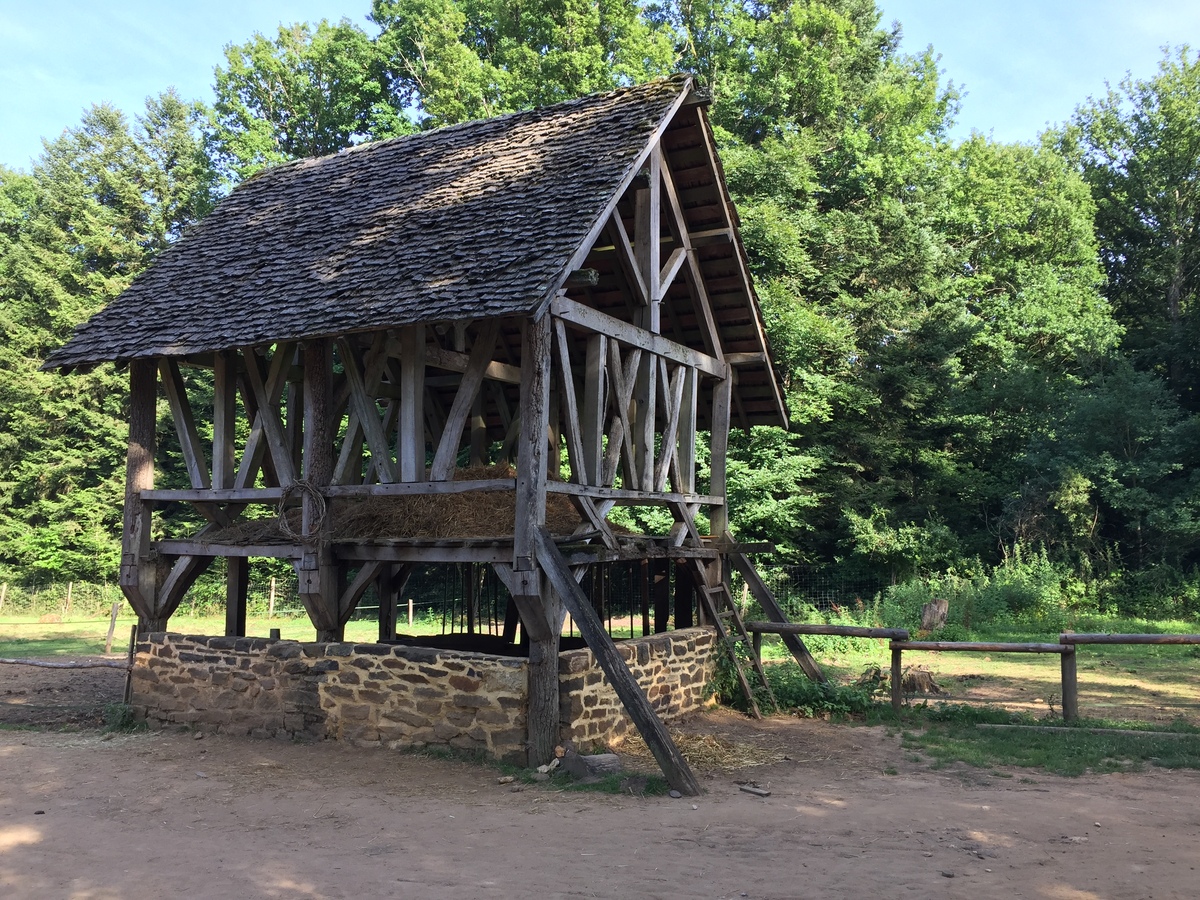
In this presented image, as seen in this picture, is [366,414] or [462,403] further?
[366,414]

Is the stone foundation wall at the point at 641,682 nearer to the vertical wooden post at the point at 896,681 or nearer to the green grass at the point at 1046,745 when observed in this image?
the vertical wooden post at the point at 896,681

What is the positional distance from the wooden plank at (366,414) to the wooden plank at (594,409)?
200 centimetres

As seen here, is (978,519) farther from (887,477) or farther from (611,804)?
(611,804)

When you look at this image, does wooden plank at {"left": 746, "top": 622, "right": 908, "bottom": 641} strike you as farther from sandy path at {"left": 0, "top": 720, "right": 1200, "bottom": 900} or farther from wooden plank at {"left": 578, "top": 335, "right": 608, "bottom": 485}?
wooden plank at {"left": 578, "top": 335, "right": 608, "bottom": 485}

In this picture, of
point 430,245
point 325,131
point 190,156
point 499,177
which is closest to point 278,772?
point 430,245

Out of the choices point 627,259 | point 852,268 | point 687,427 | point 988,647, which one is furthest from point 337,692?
point 852,268

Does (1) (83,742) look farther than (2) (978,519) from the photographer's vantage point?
No

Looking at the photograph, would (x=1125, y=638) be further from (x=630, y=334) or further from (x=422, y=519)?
(x=422, y=519)

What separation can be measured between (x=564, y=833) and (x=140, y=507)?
7.11 metres

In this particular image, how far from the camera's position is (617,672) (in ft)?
26.6

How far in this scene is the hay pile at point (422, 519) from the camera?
9758mm

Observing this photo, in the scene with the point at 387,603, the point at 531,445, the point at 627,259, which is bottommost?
the point at 387,603

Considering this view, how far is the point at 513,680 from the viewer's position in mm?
8648

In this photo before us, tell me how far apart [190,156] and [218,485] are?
30916 mm
